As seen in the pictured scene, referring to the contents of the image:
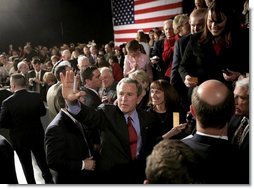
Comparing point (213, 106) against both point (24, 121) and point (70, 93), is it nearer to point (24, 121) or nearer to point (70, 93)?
point (70, 93)

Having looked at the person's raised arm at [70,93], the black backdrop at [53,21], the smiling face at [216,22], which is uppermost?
the black backdrop at [53,21]

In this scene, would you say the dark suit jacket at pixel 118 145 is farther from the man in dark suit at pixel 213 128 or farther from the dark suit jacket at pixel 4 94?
the dark suit jacket at pixel 4 94

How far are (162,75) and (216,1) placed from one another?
30.9 inches

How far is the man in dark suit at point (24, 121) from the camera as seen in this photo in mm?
2385

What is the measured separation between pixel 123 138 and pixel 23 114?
1.01 m

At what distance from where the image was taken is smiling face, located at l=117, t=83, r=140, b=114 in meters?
1.75

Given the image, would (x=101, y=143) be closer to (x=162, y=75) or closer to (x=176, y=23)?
(x=162, y=75)

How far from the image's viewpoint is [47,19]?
239cm

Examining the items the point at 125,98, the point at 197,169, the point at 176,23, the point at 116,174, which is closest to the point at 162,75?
the point at 176,23

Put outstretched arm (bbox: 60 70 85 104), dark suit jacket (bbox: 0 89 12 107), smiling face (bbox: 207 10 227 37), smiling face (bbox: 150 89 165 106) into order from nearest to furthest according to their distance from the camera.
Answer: outstretched arm (bbox: 60 70 85 104) < smiling face (bbox: 207 10 227 37) < smiling face (bbox: 150 89 165 106) < dark suit jacket (bbox: 0 89 12 107)

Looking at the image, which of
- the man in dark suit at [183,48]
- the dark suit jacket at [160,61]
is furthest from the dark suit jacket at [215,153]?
the dark suit jacket at [160,61]

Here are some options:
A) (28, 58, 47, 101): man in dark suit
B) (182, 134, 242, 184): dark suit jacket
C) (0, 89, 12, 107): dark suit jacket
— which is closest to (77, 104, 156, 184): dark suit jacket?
(182, 134, 242, 184): dark suit jacket

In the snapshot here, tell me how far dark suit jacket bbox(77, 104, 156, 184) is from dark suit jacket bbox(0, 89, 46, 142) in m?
0.80

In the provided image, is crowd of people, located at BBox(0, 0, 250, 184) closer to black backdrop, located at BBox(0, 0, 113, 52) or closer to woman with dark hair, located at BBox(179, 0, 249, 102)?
woman with dark hair, located at BBox(179, 0, 249, 102)
